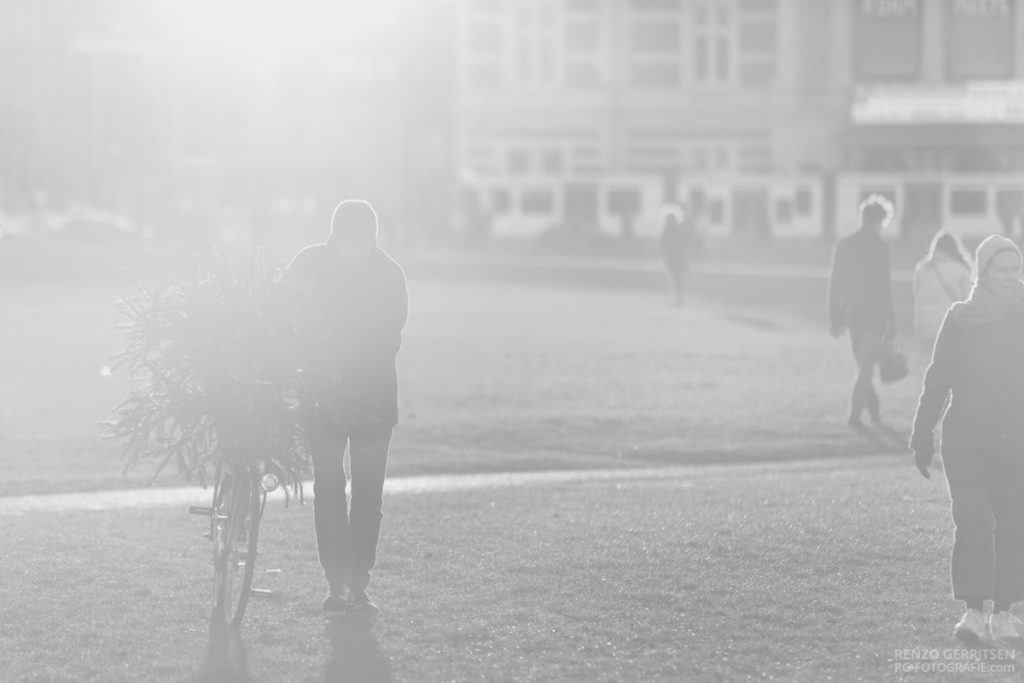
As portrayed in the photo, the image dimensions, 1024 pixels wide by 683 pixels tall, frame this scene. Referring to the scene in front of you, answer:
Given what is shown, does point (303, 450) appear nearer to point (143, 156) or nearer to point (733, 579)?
point (733, 579)

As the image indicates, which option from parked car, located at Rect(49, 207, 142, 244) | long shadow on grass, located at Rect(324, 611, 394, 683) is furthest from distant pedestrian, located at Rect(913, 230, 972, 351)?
parked car, located at Rect(49, 207, 142, 244)

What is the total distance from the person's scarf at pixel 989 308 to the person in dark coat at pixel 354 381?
257 cm

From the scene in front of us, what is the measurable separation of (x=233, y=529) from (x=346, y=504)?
66 centimetres

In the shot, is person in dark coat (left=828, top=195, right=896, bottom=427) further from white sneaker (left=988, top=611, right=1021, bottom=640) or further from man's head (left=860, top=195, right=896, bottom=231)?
white sneaker (left=988, top=611, right=1021, bottom=640)

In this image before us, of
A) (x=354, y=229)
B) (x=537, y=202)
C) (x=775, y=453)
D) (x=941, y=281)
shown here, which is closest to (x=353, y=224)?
(x=354, y=229)

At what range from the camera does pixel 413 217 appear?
9256 centimetres

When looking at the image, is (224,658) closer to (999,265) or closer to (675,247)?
(999,265)

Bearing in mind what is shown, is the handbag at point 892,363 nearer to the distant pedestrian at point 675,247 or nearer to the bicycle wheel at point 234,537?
the bicycle wheel at point 234,537

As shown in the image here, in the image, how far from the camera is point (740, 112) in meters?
84.6

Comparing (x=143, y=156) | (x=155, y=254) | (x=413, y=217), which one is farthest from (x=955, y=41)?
(x=143, y=156)

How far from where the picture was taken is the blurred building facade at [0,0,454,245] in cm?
10969

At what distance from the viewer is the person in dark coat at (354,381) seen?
909cm

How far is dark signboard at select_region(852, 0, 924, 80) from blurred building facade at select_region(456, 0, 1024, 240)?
0.28 feet

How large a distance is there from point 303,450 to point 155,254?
173 feet
